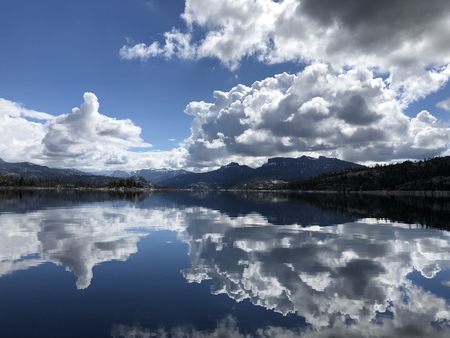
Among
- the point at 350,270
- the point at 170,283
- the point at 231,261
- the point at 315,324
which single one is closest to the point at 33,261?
the point at 170,283

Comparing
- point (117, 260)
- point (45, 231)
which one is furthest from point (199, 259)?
point (45, 231)

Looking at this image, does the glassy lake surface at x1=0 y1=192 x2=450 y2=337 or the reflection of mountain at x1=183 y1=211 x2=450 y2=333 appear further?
the reflection of mountain at x1=183 y1=211 x2=450 y2=333

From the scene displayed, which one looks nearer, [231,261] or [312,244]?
[231,261]

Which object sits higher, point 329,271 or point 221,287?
point 221,287

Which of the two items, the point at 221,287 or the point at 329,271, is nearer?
Answer: the point at 221,287

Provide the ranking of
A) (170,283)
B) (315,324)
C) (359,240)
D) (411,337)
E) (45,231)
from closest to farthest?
(411,337), (315,324), (170,283), (359,240), (45,231)

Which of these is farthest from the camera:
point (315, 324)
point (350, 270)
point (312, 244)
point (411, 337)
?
point (312, 244)

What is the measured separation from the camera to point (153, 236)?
51938 mm

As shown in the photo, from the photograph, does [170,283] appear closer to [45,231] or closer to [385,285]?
[385,285]

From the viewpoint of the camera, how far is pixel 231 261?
112ft

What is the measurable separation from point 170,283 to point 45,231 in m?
36.6

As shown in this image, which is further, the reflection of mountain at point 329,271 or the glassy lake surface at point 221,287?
the reflection of mountain at point 329,271

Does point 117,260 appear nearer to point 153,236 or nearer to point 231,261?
point 231,261

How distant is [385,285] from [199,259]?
61.5 feet
